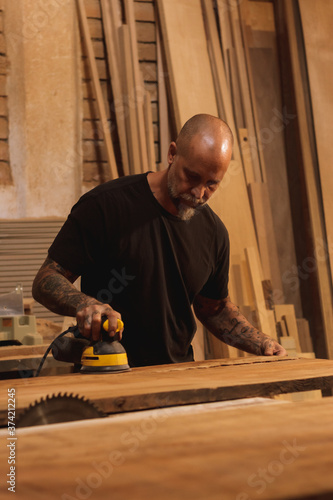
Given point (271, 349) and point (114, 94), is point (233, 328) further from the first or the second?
point (114, 94)

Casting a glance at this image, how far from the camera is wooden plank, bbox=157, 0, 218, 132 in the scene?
15.4ft

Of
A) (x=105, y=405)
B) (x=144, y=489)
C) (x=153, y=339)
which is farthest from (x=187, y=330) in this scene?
(x=144, y=489)

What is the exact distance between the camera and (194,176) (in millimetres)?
2578

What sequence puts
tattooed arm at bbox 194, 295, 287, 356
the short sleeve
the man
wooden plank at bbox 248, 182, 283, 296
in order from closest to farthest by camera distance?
1. the man
2. tattooed arm at bbox 194, 295, 287, 356
3. the short sleeve
4. wooden plank at bbox 248, 182, 283, 296

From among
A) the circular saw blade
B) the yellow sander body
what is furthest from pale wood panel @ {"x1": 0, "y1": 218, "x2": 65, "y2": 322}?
the circular saw blade

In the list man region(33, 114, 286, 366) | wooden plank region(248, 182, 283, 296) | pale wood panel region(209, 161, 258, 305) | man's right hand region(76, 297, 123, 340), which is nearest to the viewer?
man's right hand region(76, 297, 123, 340)

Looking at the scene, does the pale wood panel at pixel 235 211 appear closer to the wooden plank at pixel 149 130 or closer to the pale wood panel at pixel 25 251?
the wooden plank at pixel 149 130

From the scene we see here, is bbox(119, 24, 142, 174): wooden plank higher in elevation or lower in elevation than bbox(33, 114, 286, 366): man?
higher

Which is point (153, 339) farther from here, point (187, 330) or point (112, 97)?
point (112, 97)

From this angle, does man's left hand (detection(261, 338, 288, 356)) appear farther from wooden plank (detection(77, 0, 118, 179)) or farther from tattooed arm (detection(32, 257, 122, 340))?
wooden plank (detection(77, 0, 118, 179))

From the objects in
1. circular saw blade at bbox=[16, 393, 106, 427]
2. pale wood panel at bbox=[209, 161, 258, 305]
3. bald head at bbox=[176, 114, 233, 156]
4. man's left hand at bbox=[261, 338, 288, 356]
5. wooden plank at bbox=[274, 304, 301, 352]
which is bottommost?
wooden plank at bbox=[274, 304, 301, 352]

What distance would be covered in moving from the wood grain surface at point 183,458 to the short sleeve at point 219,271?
168cm

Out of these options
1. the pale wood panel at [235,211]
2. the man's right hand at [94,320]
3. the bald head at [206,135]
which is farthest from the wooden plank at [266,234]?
the man's right hand at [94,320]

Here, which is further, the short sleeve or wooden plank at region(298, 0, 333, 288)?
wooden plank at region(298, 0, 333, 288)
